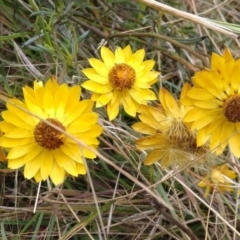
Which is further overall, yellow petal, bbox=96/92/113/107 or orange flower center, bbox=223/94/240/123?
yellow petal, bbox=96/92/113/107

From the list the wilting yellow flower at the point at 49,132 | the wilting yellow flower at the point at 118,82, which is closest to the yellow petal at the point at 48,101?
the wilting yellow flower at the point at 49,132

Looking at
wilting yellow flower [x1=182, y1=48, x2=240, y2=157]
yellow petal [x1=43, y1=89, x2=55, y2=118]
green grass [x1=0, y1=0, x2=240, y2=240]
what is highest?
wilting yellow flower [x1=182, y1=48, x2=240, y2=157]

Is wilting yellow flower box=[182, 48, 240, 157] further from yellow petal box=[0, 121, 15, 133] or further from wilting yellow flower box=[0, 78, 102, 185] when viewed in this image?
yellow petal box=[0, 121, 15, 133]

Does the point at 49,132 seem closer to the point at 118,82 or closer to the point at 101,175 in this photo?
the point at 118,82

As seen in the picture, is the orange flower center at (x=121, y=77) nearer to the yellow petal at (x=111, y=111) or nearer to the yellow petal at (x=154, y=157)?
the yellow petal at (x=111, y=111)

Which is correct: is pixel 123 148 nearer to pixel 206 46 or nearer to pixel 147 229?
pixel 147 229

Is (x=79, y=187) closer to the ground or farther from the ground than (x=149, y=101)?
closer to the ground

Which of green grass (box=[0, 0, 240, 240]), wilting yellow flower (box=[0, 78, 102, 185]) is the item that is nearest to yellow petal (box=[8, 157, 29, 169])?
wilting yellow flower (box=[0, 78, 102, 185])

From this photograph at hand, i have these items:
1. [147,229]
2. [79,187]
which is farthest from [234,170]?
[79,187]
